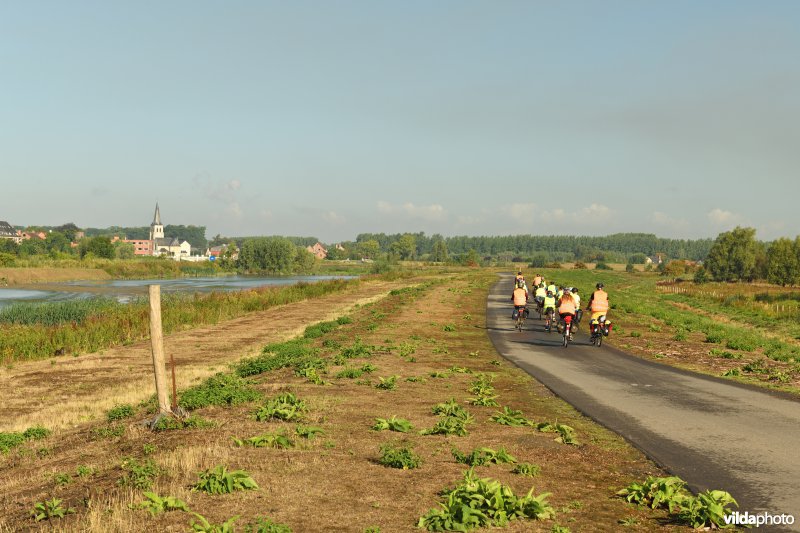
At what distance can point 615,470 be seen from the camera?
9281 millimetres

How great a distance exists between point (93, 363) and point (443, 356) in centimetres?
1301

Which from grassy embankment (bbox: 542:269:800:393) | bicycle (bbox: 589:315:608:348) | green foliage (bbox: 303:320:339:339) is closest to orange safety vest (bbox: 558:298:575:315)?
bicycle (bbox: 589:315:608:348)

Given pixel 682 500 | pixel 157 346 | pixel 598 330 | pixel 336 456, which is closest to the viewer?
pixel 682 500

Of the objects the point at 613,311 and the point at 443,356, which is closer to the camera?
the point at 443,356

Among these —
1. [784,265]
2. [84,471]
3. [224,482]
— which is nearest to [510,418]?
[224,482]

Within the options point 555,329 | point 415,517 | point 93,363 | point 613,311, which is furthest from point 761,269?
point 415,517

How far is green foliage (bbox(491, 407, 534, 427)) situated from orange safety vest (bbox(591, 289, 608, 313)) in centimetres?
1204

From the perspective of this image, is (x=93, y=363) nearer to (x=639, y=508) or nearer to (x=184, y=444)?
(x=184, y=444)

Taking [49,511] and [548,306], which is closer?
[49,511]

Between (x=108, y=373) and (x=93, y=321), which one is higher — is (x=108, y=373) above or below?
below

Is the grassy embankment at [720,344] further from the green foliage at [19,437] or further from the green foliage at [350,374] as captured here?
the green foliage at [19,437]

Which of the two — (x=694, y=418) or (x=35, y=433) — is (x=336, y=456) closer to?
(x=694, y=418)

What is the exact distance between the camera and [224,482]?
846 centimetres

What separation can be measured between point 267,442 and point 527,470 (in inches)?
159
